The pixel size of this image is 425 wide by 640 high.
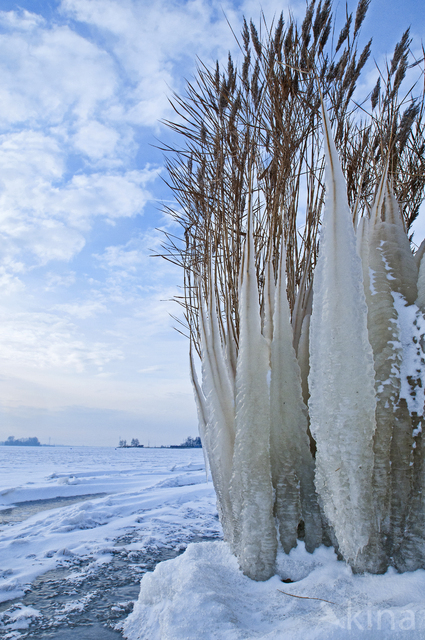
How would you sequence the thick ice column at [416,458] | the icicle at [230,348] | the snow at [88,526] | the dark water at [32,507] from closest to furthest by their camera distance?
the thick ice column at [416,458], the icicle at [230,348], the snow at [88,526], the dark water at [32,507]

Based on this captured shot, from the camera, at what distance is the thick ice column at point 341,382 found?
821mm

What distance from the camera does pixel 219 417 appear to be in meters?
1.14

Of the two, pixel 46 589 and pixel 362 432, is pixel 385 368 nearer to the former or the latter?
pixel 362 432

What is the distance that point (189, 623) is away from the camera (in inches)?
28.1

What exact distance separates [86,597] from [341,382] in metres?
1.06

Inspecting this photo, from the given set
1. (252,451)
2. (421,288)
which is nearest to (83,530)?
(252,451)

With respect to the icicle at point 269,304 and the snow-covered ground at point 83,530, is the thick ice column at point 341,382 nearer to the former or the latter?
the icicle at point 269,304

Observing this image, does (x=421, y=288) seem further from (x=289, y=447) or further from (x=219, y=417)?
(x=219, y=417)

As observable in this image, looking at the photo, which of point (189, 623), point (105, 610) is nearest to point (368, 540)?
point (189, 623)

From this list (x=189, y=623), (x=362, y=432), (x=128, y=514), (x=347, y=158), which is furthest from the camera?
(x=128, y=514)

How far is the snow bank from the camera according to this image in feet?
1.88

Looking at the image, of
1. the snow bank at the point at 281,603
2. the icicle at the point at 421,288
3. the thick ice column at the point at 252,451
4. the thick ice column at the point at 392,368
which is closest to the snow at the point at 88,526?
the snow bank at the point at 281,603

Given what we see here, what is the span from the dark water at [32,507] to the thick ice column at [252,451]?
186 centimetres

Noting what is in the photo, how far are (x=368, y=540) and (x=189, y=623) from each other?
1.45 ft
